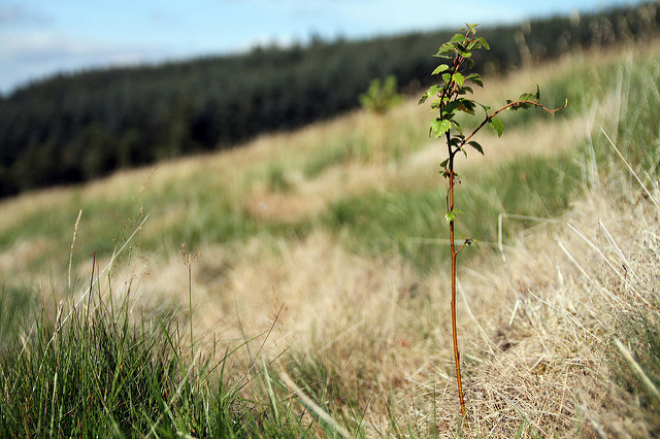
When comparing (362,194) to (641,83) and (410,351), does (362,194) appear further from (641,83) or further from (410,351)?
(410,351)

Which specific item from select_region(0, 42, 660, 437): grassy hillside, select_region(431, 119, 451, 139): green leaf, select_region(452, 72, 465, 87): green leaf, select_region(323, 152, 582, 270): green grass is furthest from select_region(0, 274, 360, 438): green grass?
select_region(323, 152, 582, 270): green grass

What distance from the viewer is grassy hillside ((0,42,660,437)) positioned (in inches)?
45.2

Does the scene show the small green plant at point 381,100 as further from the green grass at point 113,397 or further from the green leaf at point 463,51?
the green grass at point 113,397

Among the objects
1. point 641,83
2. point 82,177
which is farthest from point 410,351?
point 82,177

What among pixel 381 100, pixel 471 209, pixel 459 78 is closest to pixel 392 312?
pixel 471 209

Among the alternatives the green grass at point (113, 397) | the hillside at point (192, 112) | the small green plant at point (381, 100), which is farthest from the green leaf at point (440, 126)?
the hillside at point (192, 112)

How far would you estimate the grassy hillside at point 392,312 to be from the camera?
1.15 meters

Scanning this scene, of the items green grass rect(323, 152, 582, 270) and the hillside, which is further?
the hillside

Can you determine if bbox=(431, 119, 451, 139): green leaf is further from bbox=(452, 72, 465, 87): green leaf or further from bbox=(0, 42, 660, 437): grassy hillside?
bbox=(0, 42, 660, 437): grassy hillside

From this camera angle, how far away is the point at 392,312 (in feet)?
6.61

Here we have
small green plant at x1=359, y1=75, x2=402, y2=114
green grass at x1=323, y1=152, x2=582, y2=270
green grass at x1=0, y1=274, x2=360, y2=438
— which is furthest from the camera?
small green plant at x1=359, y1=75, x2=402, y2=114

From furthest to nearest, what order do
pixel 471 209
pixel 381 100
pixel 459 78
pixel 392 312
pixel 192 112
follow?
pixel 192 112, pixel 381 100, pixel 471 209, pixel 392 312, pixel 459 78

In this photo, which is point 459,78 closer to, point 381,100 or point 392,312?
point 392,312

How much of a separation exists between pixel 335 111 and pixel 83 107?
12.5 m
